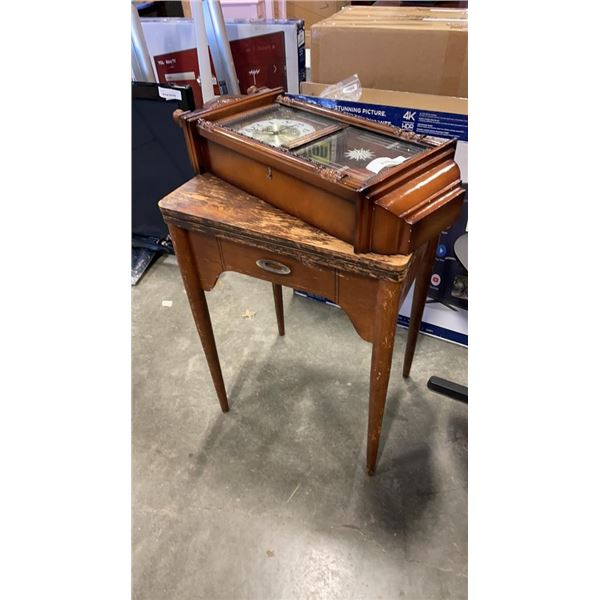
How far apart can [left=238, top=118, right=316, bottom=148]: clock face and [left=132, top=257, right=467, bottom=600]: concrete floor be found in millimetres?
850

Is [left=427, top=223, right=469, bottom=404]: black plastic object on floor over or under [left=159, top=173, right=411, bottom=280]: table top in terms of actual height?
under

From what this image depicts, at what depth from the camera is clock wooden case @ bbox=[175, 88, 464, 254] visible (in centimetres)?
70

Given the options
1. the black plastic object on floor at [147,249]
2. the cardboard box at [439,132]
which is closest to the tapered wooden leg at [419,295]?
the cardboard box at [439,132]

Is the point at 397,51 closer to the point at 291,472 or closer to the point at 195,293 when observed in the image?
the point at 195,293

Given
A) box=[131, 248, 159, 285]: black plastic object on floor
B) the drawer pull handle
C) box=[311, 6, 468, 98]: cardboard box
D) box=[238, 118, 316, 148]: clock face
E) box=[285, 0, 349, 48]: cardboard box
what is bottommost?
box=[131, 248, 159, 285]: black plastic object on floor

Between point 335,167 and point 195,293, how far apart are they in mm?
492

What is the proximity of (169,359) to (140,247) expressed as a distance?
0.80 metres

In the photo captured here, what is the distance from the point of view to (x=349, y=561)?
3.40 ft

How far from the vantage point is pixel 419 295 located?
1.22 meters

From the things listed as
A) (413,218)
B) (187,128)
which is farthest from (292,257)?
(187,128)

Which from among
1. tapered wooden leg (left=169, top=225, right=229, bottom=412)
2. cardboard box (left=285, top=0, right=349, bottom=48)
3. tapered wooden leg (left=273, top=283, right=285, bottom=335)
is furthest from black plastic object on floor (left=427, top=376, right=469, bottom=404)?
cardboard box (left=285, top=0, right=349, bottom=48)

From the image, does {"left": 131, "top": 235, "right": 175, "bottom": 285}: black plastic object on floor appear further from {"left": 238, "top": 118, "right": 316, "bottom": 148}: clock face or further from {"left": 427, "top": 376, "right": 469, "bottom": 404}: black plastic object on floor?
{"left": 427, "top": 376, "right": 469, "bottom": 404}: black plastic object on floor

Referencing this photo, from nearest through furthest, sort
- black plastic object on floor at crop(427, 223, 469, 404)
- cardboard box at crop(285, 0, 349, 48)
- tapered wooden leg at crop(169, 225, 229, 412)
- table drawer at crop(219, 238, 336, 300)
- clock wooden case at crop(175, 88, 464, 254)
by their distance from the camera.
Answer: clock wooden case at crop(175, 88, 464, 254) < table drawer at crop(219, 238, 336, 300) < tapered wooden leg at crop(169, 225, 229, 412) < black plastic object on floor at crop(427, 223, 469, 404) < cardboard box at crop(285, 0, 349, 48)

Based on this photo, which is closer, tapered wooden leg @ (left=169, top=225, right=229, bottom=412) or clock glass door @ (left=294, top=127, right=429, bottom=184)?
clock glass door @ (left=294, top=127, right=429, bottom=184)
